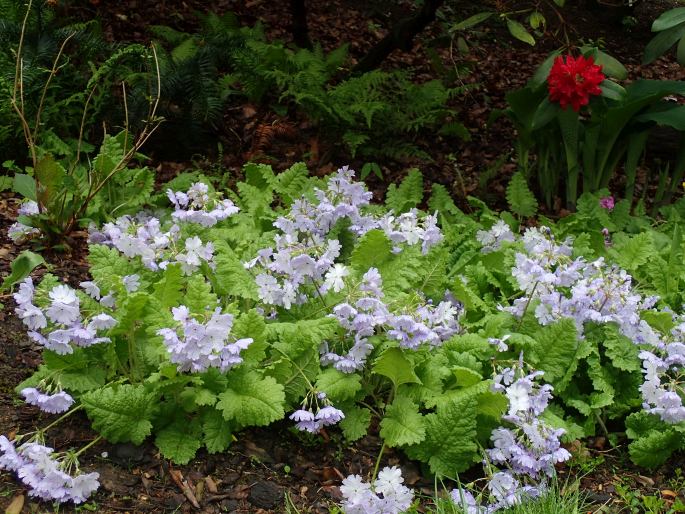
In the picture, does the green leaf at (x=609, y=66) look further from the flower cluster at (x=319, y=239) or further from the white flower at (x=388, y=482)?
the white flower at (x=388, y=482)

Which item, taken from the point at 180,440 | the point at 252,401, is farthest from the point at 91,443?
the point at 252,401

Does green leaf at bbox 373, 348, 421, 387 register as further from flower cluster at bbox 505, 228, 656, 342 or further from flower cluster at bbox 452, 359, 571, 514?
flower cluster at bbox 505, 228, 656, 342

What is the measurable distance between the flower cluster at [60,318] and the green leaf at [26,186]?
3.79ft

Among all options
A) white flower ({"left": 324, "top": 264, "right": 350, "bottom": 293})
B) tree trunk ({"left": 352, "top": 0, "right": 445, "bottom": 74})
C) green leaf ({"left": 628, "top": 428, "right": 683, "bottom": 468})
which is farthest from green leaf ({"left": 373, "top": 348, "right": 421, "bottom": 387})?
tree trunk ({"left": 352, "top": 0, "right": 445, "bottom": 74})

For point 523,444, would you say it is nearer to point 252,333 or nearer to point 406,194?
A: point 252,333

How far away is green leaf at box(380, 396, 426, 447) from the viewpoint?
2.39 m

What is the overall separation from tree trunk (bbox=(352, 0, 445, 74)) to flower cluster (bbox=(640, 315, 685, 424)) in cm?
275

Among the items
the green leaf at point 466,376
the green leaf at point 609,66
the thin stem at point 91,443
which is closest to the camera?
the thin stem at point 91,443

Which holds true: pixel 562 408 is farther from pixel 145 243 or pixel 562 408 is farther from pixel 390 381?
pixel 145 243

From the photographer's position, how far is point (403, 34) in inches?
197

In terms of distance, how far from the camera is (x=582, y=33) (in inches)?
294

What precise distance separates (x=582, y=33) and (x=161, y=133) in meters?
4.68

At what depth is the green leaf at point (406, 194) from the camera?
147 inches

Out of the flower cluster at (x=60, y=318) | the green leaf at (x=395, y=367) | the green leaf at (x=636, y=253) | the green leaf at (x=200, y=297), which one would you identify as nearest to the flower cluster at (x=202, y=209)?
the green leaf at (x=200, y=297)
